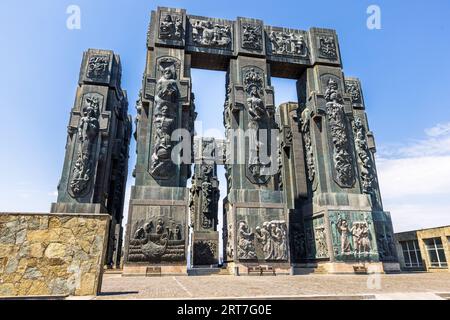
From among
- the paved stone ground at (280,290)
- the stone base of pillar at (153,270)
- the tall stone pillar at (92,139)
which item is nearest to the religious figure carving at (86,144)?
the tall stone pillar at (92,139)

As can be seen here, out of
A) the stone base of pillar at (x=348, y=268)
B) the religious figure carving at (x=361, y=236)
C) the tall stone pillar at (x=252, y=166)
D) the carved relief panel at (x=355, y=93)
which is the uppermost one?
the carved relief panel at (x=355, y=93)

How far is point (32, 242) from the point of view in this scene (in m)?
4.97

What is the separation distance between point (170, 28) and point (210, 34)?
2194 mm

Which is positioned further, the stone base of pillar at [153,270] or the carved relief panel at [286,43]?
the carved relief panel at [286,43]

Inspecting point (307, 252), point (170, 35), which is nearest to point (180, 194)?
point (307, 252)

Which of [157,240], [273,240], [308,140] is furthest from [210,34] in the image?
[273,240]

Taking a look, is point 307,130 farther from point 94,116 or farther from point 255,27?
point 94,116

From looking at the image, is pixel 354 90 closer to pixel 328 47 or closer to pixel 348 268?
pixel 328 47

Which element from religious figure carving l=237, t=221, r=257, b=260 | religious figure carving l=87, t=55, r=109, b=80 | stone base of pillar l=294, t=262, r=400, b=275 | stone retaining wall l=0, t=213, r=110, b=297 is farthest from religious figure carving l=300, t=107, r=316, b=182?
religious figure carving l=87, t=55, r=109, b=80

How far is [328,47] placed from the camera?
56.8ft

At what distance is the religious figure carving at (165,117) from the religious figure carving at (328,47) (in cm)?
881

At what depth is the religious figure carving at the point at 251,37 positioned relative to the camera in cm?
1600

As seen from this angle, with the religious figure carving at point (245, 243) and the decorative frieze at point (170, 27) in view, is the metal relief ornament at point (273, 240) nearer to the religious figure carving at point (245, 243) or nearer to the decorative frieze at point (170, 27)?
the religious figure carving at point (245, 243)
